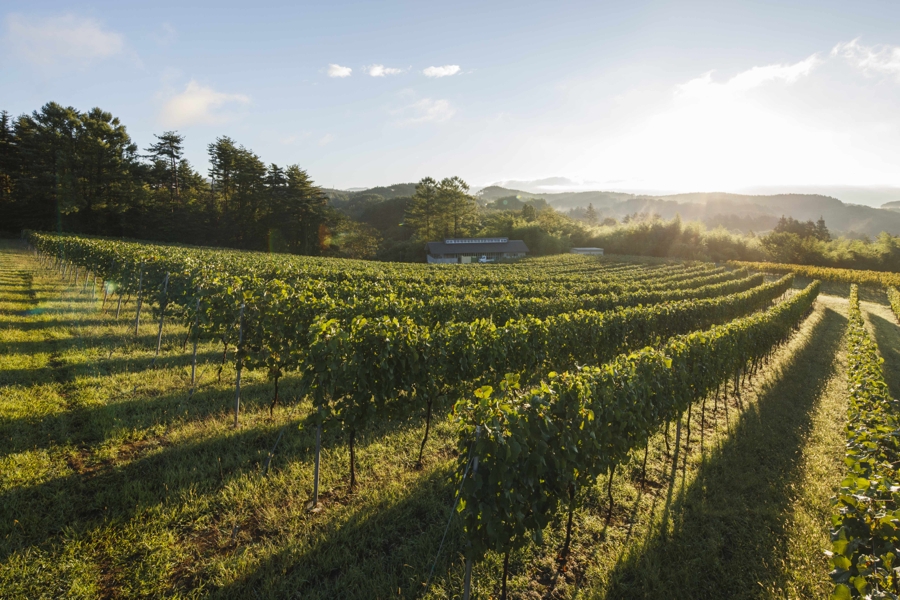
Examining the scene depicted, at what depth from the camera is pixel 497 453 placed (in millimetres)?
3746

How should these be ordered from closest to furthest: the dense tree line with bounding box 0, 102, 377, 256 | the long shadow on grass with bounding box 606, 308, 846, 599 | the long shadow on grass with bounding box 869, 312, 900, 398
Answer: the long shadow on grass with bounding box 606, 308, 846, 599, the long shadow on grass with bounding box 869, 312, 900, 398, the dense tree line with bounding box 0, 102, 377, 256

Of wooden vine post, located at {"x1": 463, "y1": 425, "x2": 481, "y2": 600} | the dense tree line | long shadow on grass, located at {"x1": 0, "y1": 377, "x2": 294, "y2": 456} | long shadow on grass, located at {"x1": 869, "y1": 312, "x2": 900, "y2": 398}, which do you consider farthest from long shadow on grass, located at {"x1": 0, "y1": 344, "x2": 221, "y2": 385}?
the dense tree line

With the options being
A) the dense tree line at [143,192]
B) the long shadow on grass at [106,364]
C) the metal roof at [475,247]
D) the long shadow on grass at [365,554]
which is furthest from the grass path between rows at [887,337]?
the dense tree line at [143,192]

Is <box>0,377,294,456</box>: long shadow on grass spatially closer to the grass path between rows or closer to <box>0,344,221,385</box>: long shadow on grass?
<box>0,344,221,385</box>: long shadow on grass

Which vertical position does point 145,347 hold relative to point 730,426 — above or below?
above

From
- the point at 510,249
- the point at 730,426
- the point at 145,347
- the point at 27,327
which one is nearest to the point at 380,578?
the point at 730,426

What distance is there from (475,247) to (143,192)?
49.6 metres

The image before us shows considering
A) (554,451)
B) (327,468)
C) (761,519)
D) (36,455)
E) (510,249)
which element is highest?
(510,249)

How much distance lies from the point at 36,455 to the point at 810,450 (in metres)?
14.2

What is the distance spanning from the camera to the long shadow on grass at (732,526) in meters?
4.68

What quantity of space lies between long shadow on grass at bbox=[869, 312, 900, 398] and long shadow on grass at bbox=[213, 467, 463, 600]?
16076mm

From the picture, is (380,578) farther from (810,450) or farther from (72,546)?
(810,450)

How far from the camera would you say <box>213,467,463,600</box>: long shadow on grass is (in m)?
4.12

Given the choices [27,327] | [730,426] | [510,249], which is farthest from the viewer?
[510,249]
